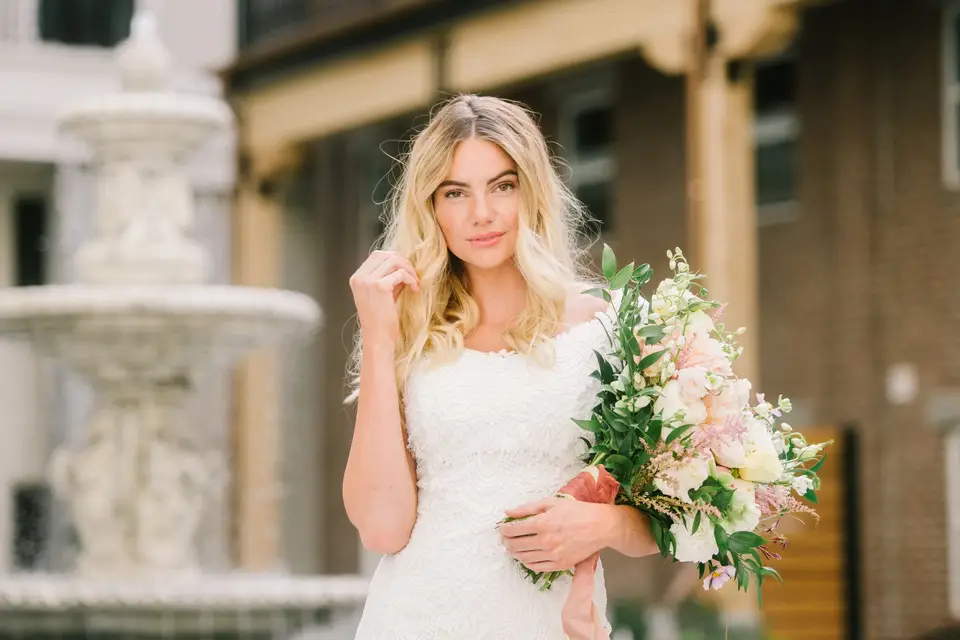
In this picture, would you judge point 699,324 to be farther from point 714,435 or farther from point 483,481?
point 483,481

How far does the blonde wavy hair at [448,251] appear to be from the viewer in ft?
10.0

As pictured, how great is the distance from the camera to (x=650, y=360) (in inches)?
117

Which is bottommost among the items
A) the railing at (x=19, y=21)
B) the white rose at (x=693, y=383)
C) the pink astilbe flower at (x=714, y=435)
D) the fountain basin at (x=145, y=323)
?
the pink astilbe flower at (x=714, y=435)

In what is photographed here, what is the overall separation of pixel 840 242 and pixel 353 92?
4.51 meters

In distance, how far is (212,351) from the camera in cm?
995

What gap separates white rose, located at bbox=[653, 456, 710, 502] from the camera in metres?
2.92

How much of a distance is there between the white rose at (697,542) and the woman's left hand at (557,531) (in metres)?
0.16

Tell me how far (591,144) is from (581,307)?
13966 millimetres

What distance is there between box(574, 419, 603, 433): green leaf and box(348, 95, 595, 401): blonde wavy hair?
15 centimetres

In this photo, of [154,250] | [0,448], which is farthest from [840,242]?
[0,448]

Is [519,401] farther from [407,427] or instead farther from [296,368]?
[296,368]

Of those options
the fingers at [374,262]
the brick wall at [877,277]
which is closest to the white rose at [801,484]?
the fingers at [374,262]

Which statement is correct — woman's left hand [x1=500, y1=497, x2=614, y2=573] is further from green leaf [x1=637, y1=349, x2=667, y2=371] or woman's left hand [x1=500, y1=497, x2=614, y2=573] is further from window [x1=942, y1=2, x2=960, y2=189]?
window [x1=942, y1=2, x2=960, y2=189]

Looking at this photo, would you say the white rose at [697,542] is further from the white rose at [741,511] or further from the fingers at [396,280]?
the fingers at [396,280]
